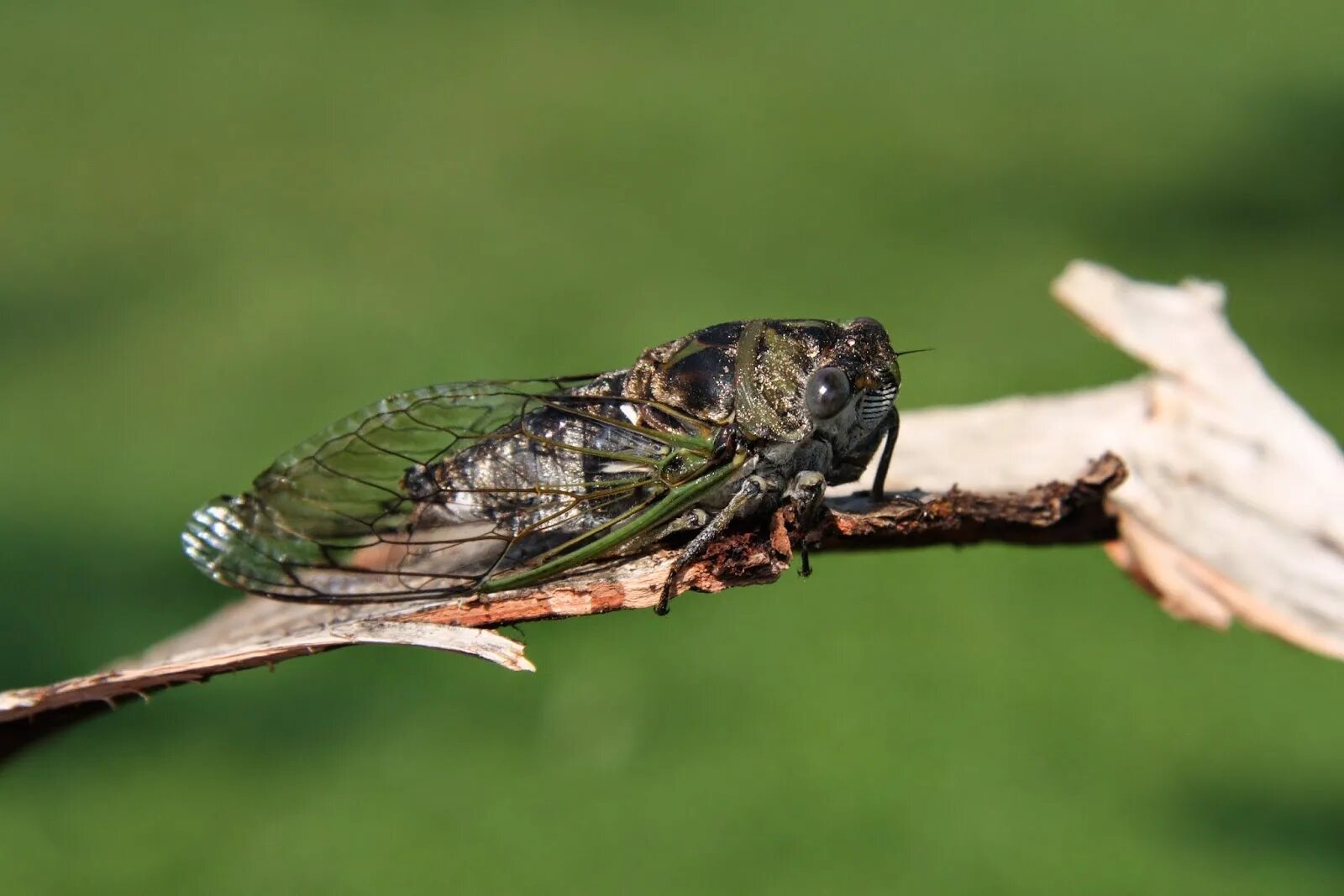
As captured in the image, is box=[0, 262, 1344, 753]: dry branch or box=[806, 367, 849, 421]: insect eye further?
box=[806, 367, 849, 421]: insect eye

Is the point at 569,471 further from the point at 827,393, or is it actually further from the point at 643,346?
the point at 643,346

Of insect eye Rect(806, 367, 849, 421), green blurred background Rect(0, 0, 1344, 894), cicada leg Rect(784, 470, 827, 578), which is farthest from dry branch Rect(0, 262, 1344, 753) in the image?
green blurred background Rect(0, 0, 1344, 894)

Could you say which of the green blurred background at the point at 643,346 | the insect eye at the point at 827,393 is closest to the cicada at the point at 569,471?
the insect eye at the point at 827,393

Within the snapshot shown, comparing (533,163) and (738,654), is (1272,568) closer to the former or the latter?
(738,654)

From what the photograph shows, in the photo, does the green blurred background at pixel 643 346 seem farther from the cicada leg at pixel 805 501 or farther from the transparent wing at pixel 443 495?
the cicada leg at pixel 805 501

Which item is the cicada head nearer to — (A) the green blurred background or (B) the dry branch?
(B) the dry branch

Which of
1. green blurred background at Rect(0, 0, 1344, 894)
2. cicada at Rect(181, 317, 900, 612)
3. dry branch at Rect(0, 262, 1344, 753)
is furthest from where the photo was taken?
green blurred background at Rect(0, 0, 1344, 894)

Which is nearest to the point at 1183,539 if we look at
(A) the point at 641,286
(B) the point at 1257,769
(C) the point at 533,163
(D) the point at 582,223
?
(B) the point at 1257,769
